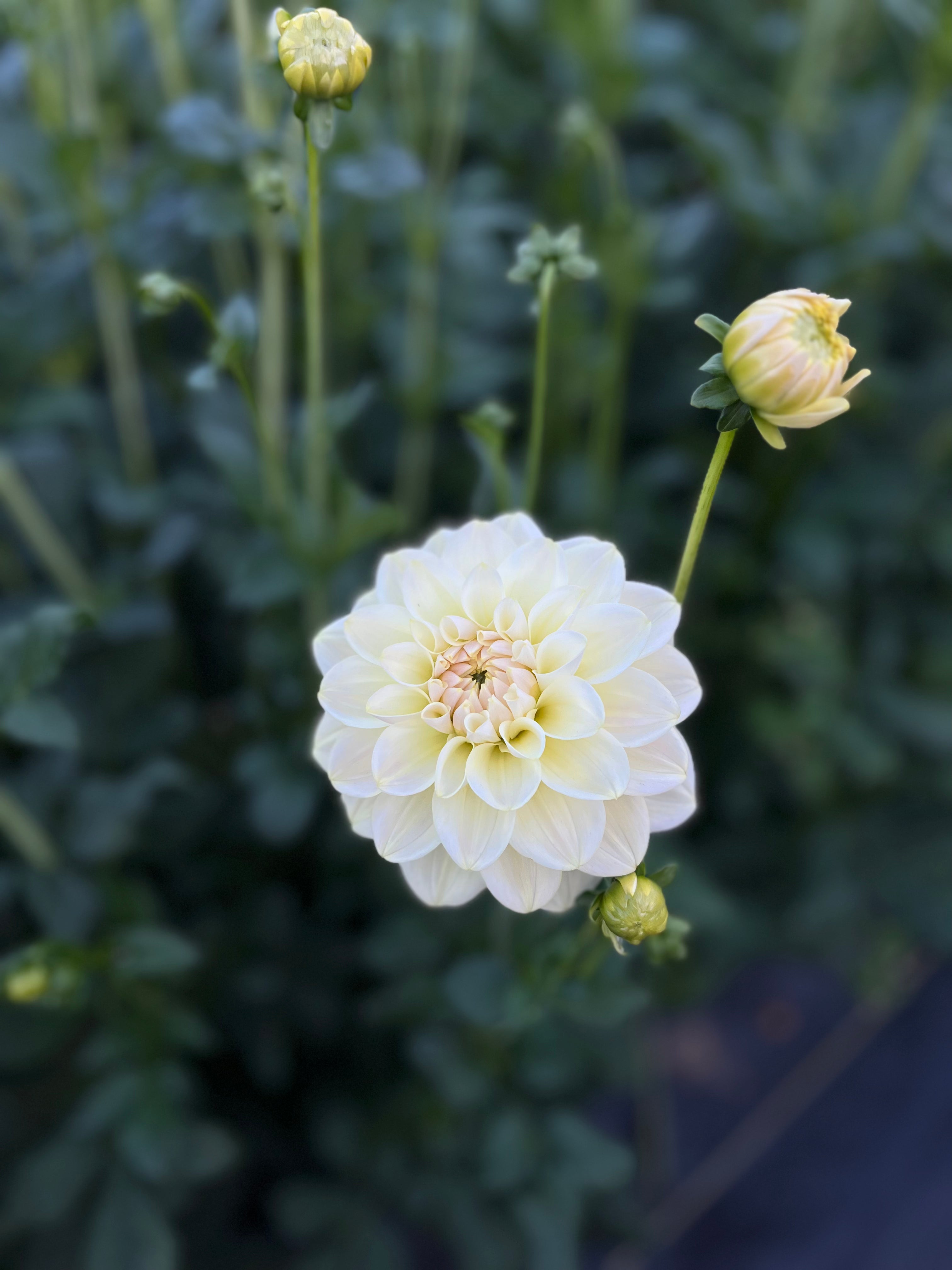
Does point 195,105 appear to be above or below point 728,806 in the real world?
above

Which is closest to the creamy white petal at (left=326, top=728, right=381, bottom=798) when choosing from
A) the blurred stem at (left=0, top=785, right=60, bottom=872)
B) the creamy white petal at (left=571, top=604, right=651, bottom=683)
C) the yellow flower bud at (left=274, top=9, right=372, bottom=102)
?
the creamy white petal at (left=571, top=604, right=651, bottom=683)

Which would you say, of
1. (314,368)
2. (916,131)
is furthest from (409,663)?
(916,131)

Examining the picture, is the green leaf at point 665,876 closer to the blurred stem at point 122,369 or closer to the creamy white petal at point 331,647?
the creamy white petal at point 331,647

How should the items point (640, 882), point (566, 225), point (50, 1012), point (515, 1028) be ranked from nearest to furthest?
point (640, 882) < point (515, 1028) < point (50, 1012) < point (566, 225)

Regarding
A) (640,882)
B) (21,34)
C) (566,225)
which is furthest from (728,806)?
(21,34)

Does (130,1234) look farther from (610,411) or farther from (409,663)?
(610,411)

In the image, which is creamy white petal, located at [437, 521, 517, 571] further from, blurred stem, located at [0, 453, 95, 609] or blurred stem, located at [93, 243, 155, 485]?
blurred stem, located at [93, 243, 155, 485]

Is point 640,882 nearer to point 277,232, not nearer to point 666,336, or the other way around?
point 277,232

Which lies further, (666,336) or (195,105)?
(666,336)
